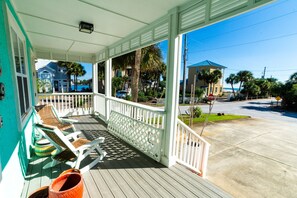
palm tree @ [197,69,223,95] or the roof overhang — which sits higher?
palm tree @ [197,69,223,95]

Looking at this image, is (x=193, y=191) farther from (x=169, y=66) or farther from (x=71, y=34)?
(x=71, y=34)

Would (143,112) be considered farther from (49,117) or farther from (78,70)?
(78,70)

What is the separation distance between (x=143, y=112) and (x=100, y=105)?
3.44 metres

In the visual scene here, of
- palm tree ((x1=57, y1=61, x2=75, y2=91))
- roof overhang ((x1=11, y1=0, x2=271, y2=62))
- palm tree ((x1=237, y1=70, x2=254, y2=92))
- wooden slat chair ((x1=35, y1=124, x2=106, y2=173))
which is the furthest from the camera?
palm tree ((x1=237, y1=70, x2=254, y2=92))

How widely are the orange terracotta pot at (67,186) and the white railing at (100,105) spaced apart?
400 cm

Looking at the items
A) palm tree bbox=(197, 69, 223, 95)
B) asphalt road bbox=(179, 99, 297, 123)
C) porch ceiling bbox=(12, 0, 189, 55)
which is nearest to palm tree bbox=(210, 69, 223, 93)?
palm tree bbox=(197, 69, 223, 95)

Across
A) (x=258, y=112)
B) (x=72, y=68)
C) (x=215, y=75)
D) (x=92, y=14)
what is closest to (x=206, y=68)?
(x=215, y=75)

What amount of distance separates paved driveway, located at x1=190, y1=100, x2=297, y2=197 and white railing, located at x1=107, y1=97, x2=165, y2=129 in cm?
250

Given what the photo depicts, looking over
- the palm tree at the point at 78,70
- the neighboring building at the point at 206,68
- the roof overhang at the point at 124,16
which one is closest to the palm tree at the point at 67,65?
the palm tree at the point at 78,70

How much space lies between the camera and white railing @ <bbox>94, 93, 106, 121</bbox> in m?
5.73

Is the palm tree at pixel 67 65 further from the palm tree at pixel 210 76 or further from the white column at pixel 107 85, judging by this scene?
the palm tree at pixel 210 76

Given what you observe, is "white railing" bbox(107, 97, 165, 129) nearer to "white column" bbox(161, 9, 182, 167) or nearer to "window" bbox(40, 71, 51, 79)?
"white column" bbox(161, 9, 182, 167)

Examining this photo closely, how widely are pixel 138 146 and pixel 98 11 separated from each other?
2.93 metres

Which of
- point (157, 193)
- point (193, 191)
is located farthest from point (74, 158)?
point (193, 191)
